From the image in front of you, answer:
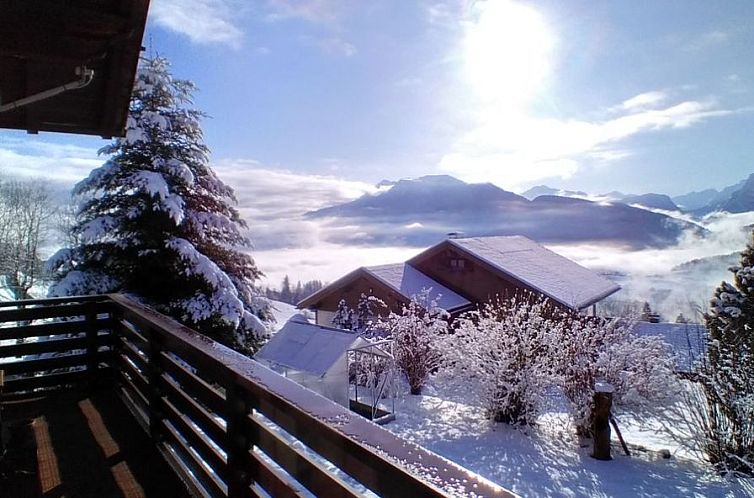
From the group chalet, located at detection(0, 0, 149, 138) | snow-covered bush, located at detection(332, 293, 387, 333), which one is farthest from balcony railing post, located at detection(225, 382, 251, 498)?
snow-covered bush, located at detection(332, 293, 387, 333)

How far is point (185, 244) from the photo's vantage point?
26.4 feet

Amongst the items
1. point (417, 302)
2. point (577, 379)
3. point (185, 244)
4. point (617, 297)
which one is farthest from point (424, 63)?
point (617, 297)

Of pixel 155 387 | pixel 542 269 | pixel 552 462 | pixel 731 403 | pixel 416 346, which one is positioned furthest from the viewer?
pixel 542 269

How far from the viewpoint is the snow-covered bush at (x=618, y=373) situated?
855cm

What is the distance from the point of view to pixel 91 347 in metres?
4.00

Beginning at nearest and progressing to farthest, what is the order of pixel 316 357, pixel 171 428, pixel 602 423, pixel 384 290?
pixel 171 428 < pixel 602 423 < pixel 316 357 < pixel 384 290

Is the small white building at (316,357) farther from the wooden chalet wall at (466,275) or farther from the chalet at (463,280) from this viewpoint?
the wooden chalet wall at (466,275)

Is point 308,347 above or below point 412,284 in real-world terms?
below

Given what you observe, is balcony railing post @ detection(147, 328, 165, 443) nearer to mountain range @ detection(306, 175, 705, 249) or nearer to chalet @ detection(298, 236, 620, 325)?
chalet @ detection(298, 236, 620, 325)

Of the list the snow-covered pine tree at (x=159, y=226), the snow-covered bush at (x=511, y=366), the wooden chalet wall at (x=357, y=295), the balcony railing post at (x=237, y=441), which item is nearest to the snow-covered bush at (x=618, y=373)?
the snow-covered bush at (x=511, y=366)

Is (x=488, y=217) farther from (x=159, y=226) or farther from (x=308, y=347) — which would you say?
(x=159, y=226)

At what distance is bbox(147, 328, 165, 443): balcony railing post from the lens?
2.71m

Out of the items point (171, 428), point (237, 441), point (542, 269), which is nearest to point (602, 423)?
point (171, 428)

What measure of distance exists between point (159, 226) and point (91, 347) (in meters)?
4.88
